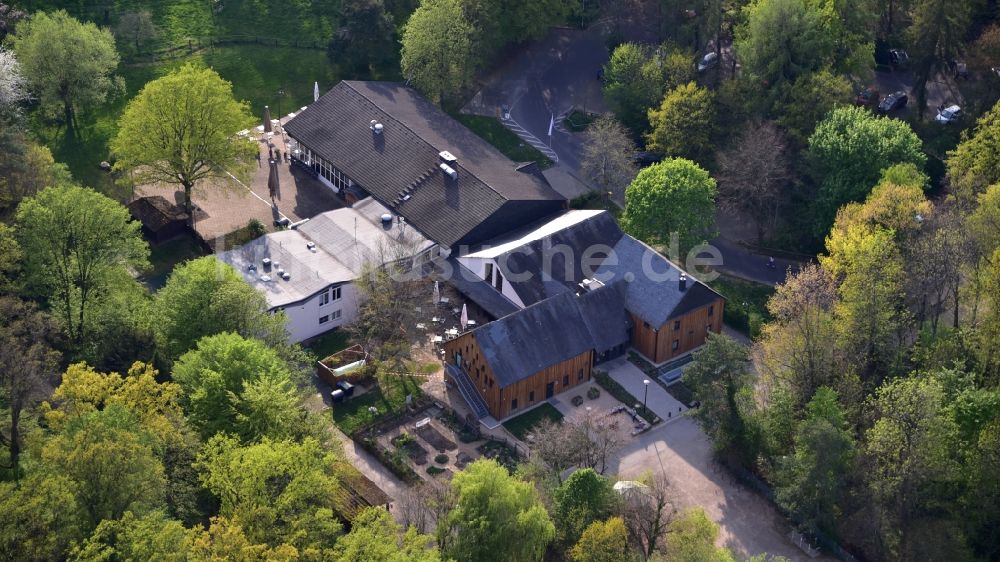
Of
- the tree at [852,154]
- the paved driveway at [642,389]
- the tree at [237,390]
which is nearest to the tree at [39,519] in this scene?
the tree at [237,390]

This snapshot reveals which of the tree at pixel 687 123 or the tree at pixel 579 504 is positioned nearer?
the tree at pixel 579 504

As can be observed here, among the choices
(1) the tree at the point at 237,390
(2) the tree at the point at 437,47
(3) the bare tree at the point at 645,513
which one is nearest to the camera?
(3) the bare tree at the point at 645,513

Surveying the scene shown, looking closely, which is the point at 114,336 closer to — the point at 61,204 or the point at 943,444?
the point at 61,204

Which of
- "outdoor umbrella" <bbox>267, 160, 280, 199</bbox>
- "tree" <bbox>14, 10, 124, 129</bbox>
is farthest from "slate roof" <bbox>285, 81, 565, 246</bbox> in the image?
"tree" <bbox>14, 10, 124, 129</bbox>

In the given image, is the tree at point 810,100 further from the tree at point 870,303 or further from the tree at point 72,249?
the tree at point 72,249

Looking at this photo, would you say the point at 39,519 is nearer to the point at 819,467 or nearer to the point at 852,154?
the point at 819,467
